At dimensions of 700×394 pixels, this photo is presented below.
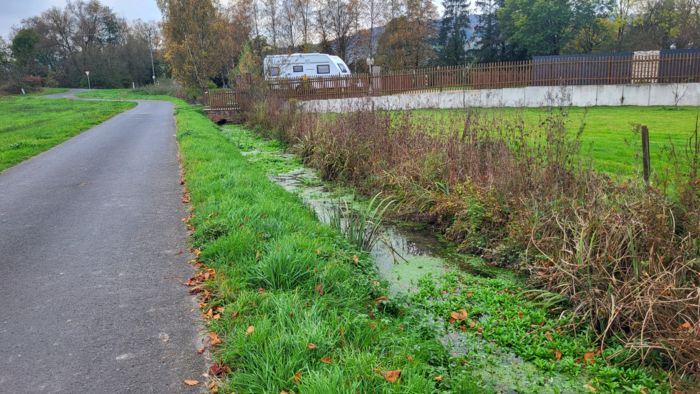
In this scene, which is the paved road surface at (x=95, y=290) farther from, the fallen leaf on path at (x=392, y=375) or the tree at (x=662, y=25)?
the tree at (x=662, y=25)

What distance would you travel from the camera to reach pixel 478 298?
493cm

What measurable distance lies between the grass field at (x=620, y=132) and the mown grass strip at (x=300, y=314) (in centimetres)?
348

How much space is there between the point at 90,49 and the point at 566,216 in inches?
3567

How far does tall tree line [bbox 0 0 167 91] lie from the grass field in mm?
67585

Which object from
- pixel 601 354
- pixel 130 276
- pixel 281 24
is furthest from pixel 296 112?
pixel 281 24

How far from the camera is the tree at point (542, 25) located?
1975 inches

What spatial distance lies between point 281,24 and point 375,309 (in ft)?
194

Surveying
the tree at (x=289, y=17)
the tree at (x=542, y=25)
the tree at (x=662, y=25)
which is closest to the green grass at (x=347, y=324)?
the tree at (x=662, y=25)

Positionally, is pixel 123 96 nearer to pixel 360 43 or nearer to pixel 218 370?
pixel 360 43

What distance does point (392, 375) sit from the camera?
301 cm

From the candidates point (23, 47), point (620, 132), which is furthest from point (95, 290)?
point (23, 47)

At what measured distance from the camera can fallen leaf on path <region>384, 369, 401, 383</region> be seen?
2.96 meters

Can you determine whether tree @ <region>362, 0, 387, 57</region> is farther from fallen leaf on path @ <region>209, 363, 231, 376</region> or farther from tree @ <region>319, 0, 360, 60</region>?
fallen leaf on path @ <region>209, 363, 231, 376</region>

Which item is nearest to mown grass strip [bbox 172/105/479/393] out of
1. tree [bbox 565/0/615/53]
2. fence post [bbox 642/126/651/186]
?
fence post [bbox 642/126/651/186]
